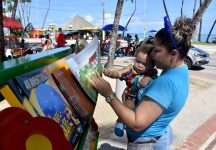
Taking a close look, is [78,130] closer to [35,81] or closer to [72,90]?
[72,90]

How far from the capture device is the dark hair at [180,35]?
7.04 feet

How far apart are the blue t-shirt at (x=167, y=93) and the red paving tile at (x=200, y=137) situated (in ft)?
9.72

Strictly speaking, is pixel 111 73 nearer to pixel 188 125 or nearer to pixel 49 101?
pixel 49 101

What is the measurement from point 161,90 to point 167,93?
47mm

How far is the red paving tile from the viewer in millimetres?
5262

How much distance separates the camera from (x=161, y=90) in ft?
6.87

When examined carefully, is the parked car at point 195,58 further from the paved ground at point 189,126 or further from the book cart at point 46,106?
the book cart at point 46,106

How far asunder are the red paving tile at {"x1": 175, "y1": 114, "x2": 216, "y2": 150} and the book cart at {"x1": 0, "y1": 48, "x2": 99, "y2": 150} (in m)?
3.39

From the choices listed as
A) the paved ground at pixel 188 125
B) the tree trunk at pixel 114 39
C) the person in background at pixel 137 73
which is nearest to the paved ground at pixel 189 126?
the paved ground at pixel 188 125

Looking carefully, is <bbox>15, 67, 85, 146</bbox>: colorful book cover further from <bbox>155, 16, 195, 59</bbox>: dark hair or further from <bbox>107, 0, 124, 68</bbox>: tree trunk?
<bbox>107, 0, 124, 68</bbox>: tree trunk

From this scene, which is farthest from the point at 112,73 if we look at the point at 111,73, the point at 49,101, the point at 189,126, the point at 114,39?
the point at 114,39

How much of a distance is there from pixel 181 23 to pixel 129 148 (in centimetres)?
100

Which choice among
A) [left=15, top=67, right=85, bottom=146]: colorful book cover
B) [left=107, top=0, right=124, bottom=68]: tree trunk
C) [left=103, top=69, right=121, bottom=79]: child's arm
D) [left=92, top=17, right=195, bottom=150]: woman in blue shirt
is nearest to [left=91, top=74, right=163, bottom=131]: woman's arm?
[left=92, top=17, right=195, bottom=150]: woman in blue shirt

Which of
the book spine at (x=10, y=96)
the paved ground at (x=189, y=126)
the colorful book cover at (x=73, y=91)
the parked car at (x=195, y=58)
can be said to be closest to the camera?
the book spine at (x=10, y=96)
